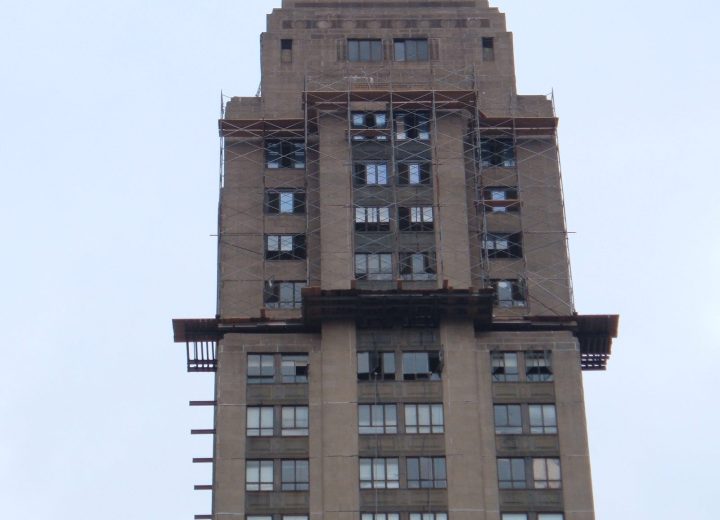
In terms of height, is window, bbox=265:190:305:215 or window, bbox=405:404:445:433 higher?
window, bbox=265:190:305:215

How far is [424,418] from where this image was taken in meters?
111

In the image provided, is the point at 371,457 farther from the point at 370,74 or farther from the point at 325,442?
the point at 370,74

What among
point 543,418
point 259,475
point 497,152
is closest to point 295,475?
point 259,475

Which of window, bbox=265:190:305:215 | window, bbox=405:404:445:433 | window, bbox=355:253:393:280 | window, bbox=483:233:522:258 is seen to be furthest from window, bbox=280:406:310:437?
window, bbox=483:233:522:258

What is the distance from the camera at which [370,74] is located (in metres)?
126

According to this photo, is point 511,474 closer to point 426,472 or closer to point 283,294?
point 426,472

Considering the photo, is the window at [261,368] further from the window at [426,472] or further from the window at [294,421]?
the window at [426,472]

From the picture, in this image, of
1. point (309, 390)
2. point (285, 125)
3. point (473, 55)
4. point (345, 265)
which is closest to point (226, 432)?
point (309, 390)

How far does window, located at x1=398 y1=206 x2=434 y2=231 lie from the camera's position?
11825 cm

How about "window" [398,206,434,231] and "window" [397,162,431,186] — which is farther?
"window" [397,162,431,186]

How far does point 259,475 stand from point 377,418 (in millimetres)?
8361

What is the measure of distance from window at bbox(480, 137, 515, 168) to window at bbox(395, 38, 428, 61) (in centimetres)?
820

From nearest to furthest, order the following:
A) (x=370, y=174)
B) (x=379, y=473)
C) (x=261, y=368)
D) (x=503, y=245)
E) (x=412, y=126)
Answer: (x=379, y=473)
(x=261, y=368)
(x=503, y=245)
(x=370, y=174)
(x=412, y=126)

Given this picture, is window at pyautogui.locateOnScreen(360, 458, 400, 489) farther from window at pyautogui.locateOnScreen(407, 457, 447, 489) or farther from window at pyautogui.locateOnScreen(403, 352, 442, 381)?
window at pyautogui.locateOnScreen(403, 352, 442, 381)
